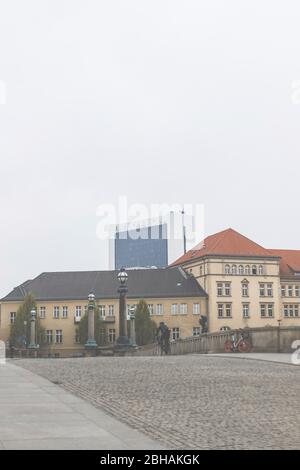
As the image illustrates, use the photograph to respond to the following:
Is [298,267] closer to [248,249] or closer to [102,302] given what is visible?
[248,249]

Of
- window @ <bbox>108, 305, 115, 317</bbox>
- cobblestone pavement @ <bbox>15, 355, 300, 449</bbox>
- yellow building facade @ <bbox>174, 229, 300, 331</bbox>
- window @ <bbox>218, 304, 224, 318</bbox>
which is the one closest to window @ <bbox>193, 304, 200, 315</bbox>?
yellow building facade @ <bbox>174, 229, 300, 331</bbox>

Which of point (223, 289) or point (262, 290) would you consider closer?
point (223, 289)

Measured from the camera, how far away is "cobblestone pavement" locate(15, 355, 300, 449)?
8023 mm

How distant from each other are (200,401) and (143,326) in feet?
260

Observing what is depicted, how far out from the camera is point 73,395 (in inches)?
481

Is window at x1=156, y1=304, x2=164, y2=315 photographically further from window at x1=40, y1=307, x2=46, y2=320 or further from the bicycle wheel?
the bicycle wheel

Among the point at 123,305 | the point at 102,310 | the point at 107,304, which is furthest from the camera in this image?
the point at 107,304

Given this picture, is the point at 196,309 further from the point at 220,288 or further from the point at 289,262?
the point at 289,262

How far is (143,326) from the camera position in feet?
296

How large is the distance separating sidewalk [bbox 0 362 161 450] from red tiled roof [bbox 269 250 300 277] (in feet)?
319

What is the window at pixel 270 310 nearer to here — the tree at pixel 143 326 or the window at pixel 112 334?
the tree at pixel 143 326

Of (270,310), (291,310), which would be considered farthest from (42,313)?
(291,310)
